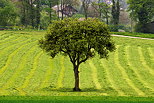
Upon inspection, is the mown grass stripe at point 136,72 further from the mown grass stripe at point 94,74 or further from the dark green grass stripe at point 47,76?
the dark green grass stripe at point 47,76

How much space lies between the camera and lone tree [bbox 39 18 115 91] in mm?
38222

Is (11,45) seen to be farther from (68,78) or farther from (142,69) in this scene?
(142,69)

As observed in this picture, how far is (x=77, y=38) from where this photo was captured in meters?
38.6

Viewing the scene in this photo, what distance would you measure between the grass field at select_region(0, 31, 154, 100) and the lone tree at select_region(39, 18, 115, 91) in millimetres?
5103

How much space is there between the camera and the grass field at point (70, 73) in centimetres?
4029

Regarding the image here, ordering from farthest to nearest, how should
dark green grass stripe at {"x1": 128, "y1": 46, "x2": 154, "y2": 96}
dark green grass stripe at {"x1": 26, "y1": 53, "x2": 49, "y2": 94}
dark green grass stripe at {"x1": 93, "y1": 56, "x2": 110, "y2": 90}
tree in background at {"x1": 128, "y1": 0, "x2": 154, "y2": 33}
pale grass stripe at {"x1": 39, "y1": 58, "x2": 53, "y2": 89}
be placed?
tree in background at {"x1": 128, "y1": 0, "x2": 154, "y2": 33}, dark green grass stripe at {"x1": 93, "y1": 56, "x2": 110, "y2": 90}, dark green grass stripe at {"x1": 128, "y1": 46, "x2": 154, "y2": 96}, pale grass stripe at {"x1": 39, "y1": 58, "x2": 53, "y2": 89}, dark green grass stripe at {"x1": 26, "y1": 53, "x2": 49, "y2": 94}

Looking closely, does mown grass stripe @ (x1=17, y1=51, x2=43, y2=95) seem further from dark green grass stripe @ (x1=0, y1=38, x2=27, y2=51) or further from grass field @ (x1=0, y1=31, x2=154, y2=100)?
dark green grass stripe @ (x1=0, y1=38, x2=27, y2=51)

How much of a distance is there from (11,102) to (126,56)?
139ft

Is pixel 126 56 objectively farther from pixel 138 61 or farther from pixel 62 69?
pixel 62 69

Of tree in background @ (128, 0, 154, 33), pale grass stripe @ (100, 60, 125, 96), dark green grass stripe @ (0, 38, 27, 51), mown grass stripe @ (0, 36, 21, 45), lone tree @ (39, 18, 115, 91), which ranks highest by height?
tree in background @ (128, 0, 154, 33)

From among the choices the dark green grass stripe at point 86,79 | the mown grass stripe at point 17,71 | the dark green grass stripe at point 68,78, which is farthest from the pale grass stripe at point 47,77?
the dark green grass stripe at point 86,79

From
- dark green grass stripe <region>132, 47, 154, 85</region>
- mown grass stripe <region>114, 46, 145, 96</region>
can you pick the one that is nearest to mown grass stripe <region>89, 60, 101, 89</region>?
mown grass stripe <region>114, 46, 145, 96</region>

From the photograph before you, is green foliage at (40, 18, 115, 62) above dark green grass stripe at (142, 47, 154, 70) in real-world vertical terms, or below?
above

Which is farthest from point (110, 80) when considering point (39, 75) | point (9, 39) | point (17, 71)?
point (9, 39)
